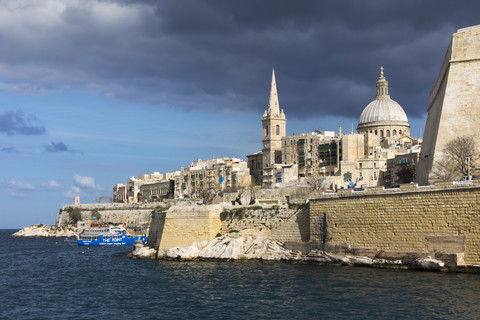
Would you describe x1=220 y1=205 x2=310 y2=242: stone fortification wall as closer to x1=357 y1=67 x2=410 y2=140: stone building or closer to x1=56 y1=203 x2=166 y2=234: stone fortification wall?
x1=357 y1=67 x2=410 y2=140: stone building

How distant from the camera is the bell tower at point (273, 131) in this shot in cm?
9669

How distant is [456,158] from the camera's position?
128 feet

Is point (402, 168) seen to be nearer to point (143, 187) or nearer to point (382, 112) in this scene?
point (382, 112)

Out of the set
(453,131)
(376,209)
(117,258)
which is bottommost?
(117,258)

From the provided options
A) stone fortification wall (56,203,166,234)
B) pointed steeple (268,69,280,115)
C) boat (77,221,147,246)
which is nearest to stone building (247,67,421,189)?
pointed steeple (268,69,280,115)

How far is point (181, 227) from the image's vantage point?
1674 inches

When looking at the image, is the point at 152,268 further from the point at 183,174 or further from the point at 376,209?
the point at 183,174

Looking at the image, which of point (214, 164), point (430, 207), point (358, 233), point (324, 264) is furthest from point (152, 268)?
point (214, 164)

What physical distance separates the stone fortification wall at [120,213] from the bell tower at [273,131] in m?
20.7

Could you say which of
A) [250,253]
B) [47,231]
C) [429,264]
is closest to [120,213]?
[47,231]

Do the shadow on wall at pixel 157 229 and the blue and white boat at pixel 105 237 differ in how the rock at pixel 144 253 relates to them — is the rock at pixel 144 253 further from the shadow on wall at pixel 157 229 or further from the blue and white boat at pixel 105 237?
the blue and white boat at pixel 105 237

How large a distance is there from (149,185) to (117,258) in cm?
8971

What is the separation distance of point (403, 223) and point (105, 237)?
166 ft

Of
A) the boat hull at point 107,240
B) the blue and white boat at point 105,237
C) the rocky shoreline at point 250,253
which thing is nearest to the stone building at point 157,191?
the blue and white boat at point 105,237
